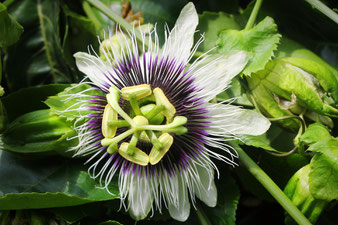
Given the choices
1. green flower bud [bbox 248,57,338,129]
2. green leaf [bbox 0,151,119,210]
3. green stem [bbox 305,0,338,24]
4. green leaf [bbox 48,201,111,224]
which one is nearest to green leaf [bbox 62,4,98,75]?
green leaf [bbox 0,151,119,210]

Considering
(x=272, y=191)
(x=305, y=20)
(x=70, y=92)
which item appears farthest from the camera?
(x=305, y=20)

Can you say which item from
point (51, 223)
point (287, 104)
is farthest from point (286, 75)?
point (51, 223)

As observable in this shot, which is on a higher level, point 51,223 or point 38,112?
point 38,112

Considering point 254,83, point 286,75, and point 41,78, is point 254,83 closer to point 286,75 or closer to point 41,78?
point 286,75

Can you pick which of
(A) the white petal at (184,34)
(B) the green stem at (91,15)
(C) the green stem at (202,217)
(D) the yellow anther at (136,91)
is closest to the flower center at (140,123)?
(D) the yellow anther at (136,91)

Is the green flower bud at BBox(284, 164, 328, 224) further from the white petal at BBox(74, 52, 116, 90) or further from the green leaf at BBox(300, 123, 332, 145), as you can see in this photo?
the white petal at BBox(74, 52, 116, 90)

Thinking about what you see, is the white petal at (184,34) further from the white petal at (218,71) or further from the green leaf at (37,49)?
the green leaf at (37,49)
